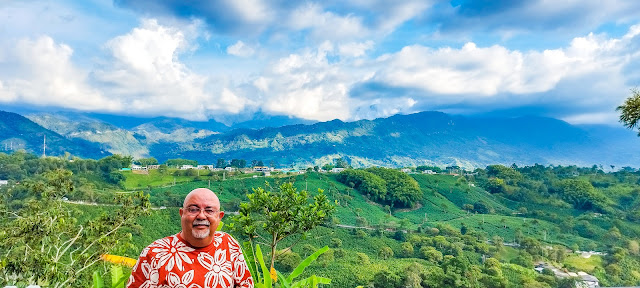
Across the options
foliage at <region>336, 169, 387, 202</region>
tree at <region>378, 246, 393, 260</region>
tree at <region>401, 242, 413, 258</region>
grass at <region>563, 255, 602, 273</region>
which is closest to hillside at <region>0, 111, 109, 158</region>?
foliage at <region>336, 169, 387, 202</region>

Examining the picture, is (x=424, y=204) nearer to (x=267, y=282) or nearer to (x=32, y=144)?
(x=267, y=282)

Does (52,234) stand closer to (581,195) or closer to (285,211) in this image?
(285,211)

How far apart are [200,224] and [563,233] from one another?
4435 centimetres

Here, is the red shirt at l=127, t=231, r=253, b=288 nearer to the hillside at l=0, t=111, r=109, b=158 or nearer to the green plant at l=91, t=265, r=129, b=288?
the green plant at l=91, t=265, r=129, b=288

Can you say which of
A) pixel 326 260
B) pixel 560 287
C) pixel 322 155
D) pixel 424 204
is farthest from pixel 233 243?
pixel 322 155

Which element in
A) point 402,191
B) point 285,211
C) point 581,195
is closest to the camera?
point 285,211

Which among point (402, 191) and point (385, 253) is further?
point (402, 191)

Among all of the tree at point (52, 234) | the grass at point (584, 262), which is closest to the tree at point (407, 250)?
the grass at point (584, 262)

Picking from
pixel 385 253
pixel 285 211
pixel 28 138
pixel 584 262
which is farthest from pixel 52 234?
pixel 28 138

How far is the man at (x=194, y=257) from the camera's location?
64.6 inches

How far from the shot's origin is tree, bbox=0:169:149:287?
486cm

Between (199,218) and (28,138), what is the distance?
150 meters

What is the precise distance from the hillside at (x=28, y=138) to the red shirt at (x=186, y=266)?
13175 centimetres

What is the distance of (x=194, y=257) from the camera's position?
1.70m
